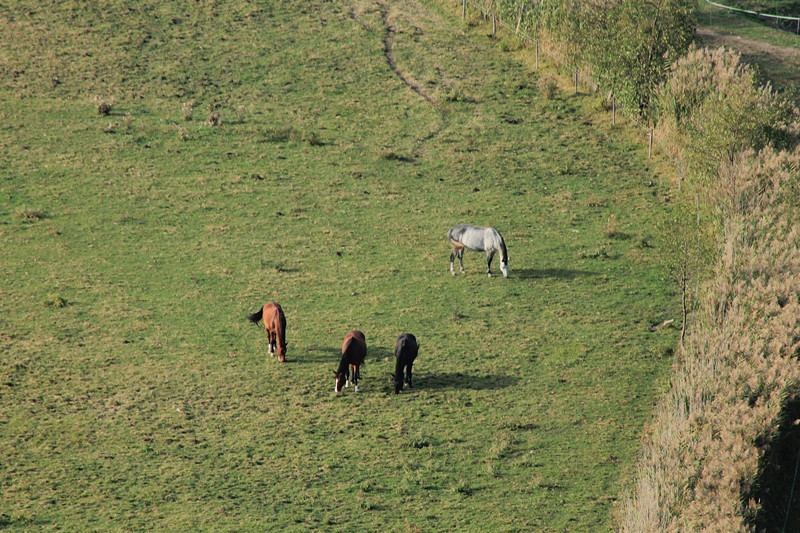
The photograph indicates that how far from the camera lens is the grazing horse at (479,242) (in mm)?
34875

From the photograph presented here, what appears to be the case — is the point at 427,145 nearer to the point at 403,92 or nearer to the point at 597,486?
the point at 403,92

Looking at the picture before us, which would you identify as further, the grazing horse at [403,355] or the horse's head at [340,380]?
the horse's head at [340,380]

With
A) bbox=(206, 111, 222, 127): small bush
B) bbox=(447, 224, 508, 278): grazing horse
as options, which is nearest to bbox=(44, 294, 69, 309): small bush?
bbox=(447, 224, 508, 278): grazing horse

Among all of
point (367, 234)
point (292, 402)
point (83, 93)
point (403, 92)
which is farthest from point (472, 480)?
point (83, 93)

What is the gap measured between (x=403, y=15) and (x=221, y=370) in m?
36.8

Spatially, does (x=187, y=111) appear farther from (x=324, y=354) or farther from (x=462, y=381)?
(x=462, y=381)

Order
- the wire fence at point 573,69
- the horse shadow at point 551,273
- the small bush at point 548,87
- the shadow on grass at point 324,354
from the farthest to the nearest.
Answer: the small bush at point 548,87 → the wire fence at point 573,69 → the horse shadow at point 551,273 → the shadow on grass at point 324,354

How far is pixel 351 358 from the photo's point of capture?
27.7 metres

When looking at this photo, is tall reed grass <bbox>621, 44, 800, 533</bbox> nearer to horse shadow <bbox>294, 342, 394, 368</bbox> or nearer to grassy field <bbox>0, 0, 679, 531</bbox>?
grassy field <bbox>0, 0, 679, 531</bbox>

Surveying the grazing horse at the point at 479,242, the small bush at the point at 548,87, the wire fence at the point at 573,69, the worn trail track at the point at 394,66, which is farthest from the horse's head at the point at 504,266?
the small bush at the point at 548,87

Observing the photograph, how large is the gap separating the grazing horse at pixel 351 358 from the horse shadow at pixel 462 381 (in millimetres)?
1804

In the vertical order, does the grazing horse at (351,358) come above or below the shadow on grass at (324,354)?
above

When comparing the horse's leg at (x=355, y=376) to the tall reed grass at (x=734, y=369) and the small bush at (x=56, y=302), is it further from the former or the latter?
the small bush at (x=56, y=302)

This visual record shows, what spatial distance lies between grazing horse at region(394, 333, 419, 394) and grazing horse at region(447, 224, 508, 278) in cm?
809
